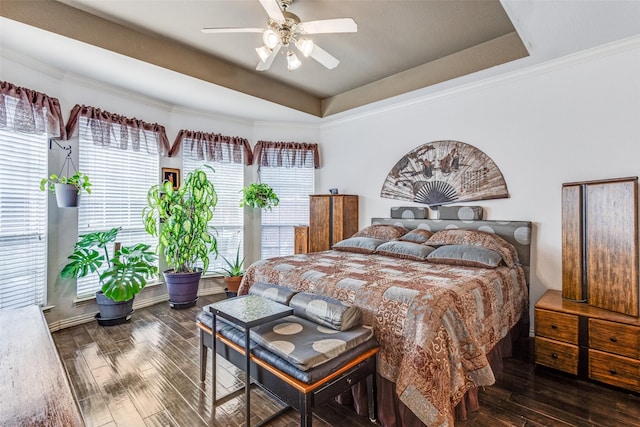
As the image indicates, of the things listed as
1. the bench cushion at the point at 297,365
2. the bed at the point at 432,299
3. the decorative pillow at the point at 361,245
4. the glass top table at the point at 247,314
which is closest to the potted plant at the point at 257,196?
the decorative pillow at the point at 361,245

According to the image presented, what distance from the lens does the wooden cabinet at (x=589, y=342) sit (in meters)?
2.13

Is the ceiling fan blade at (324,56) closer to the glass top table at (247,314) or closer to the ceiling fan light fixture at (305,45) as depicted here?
the ceiling fan light fixture at (305,45)

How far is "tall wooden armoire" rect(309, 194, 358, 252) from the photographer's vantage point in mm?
4520

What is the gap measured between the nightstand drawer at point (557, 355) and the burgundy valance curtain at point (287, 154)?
3818 mm

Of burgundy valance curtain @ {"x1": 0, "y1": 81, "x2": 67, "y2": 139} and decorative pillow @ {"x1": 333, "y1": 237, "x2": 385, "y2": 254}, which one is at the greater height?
burgundy valance curtain @ {"x1": 0, "y1": 81, "x2": 67, "y2": 139}

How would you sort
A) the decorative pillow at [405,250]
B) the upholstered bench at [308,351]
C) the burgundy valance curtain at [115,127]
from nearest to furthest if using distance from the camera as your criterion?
the upholstered bench at [308,351]
the decorative pillow at [405,250]
the burgundy valance curtain at [115,127]

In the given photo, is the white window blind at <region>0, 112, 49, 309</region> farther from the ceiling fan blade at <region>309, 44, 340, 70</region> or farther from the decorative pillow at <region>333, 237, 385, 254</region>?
Answer: the decorative pillow at <region>333, 237, 385, 254</region>

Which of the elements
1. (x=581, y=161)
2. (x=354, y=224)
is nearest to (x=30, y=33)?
(x=354, y=224)

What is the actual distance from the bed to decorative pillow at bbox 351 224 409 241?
229 mm

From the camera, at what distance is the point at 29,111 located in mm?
2889

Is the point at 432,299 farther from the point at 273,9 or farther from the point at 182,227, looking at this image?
the point at 182,227

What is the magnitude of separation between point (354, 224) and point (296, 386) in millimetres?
3330

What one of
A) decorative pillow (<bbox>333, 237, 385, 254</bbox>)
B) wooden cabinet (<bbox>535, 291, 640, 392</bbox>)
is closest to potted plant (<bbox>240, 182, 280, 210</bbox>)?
decorative pillow (<bbox>333, 237, 385, 254</bbox>)

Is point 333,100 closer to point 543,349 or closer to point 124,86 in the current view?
point 124,86
